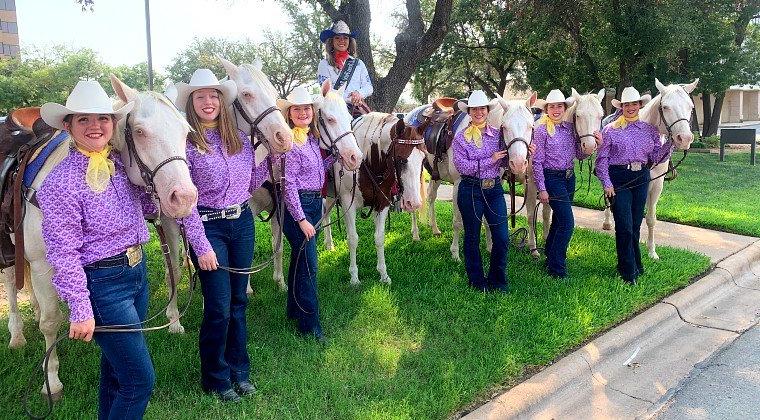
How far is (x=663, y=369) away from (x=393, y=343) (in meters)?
2.20

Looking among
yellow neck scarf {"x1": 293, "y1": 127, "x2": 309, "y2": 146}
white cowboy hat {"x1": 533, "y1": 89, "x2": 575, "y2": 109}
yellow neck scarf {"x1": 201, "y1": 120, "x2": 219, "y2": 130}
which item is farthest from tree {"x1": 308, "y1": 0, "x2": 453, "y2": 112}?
yellow neck scarf {"x1": 201, "y1": 120, "x2": 219, "y2": 130}

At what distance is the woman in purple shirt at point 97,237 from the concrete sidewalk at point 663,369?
2104 mm

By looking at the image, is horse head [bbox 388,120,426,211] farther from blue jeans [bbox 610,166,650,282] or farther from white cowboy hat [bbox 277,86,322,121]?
blue jeans [bbox 610,166,650,282]

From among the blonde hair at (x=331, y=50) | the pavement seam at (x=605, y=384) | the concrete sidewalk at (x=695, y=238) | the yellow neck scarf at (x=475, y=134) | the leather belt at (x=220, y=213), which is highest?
the blonde hair at (x=331, y=50)

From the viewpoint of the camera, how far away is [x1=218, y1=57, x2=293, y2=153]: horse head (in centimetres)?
362

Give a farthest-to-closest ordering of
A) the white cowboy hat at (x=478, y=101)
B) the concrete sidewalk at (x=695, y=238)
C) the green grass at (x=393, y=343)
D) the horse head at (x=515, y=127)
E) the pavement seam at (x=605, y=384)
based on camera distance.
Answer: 1. the concrete sidewalk at (x=695, y=238)
2. the white cowboy hat at (x=478, y=101)
3. the horse head at (x=515, y=127)
4. the pavement seam at (x=605, y=384)
5. the green grass at (x=393, y=343)

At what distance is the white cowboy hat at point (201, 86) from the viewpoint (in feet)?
10.6

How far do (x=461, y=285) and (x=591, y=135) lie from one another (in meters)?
2.09

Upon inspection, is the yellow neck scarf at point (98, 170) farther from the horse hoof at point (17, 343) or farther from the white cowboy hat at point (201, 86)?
the horse hoof at point (17, 343)

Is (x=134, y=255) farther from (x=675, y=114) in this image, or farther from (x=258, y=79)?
(x=675, y=114)

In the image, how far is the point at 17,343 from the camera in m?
4.50

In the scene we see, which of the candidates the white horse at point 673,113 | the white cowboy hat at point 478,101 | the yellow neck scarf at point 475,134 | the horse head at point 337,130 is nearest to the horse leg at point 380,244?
the yellow neck scarf at point 475,134

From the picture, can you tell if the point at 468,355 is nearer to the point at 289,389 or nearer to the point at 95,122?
the point at 289,389

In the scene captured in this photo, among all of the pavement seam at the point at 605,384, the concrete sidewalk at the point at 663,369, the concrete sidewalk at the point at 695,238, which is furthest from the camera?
the concrete sidewalk at the point at 695,238
